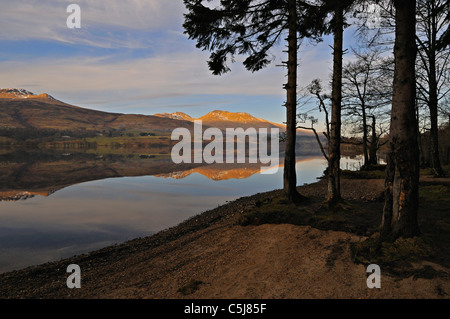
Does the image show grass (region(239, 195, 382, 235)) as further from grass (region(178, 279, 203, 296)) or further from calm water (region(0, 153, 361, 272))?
calm water (region(0, 153, 361, 272))

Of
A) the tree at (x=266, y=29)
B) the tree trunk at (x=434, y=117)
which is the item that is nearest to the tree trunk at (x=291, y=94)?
the tree at (x=266, y=29)

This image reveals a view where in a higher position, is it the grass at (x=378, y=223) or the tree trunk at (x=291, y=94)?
the tree trunk at (x=291, y=94)

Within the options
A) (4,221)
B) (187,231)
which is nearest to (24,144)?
(4,221)

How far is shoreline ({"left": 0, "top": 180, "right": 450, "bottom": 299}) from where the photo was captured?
5.35 metres

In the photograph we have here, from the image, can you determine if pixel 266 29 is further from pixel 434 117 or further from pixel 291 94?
pixel 434 117

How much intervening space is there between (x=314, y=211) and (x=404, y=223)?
11.7ft

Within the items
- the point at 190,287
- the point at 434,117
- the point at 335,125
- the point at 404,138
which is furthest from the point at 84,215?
the point at 434,117

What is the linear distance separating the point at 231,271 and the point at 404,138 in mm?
5065

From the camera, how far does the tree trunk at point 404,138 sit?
243 inches

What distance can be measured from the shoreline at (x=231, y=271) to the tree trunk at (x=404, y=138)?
111 cm

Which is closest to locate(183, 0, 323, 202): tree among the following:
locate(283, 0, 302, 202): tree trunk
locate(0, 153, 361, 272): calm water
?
locate(283, 0, 302, 202): tree trunk

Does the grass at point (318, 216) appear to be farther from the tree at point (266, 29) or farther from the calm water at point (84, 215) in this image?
the calm water at point (84, 215)

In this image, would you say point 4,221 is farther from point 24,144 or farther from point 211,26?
point 24,144

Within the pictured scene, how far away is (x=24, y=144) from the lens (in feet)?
575
